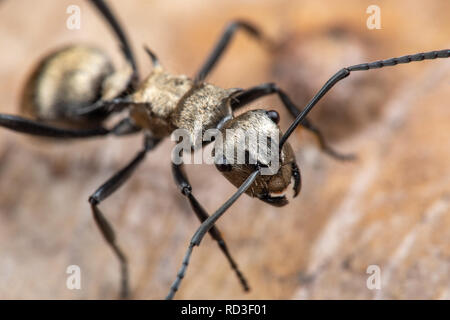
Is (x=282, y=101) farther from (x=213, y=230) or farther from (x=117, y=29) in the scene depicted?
(x=117, y=29)

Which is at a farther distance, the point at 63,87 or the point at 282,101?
the point at 63,87

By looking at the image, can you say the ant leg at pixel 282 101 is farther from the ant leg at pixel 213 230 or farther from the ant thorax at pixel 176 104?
the ant leg at pixel 213 230

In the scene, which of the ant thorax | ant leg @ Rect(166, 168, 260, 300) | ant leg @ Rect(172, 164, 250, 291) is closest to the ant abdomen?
the ant thorax

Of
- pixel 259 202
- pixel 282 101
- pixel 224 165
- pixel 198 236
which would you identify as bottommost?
pixel 259 202

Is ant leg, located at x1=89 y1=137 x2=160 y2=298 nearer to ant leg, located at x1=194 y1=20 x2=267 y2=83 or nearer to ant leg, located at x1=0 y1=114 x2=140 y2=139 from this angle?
ant leg, located at x1=0 y1=114 x2=140 y2=139

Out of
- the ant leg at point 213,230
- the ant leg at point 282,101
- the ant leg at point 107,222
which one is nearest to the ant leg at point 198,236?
the ant leg at point 213,230

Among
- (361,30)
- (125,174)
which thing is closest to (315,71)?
(361,30)

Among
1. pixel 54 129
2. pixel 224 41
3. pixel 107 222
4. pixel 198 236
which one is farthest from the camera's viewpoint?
pixel 224 41

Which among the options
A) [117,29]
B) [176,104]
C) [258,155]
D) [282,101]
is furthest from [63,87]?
[258,155]
